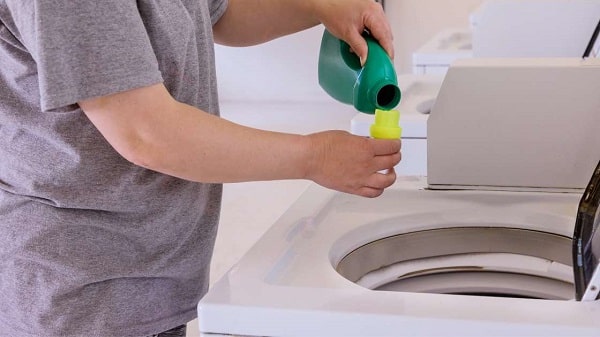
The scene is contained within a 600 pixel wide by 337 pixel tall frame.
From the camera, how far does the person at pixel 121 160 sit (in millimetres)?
Answer: 977

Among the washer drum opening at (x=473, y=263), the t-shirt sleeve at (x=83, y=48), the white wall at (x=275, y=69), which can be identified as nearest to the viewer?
the t-shirt sleeve at (x=83, y=48)

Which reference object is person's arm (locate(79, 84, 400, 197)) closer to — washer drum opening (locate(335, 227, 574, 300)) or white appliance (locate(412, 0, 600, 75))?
washer drum opening (locate(335, 227, 574, 300))

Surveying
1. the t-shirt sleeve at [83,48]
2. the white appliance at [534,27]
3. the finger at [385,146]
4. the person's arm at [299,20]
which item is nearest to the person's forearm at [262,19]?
the person's arm at [299,20]

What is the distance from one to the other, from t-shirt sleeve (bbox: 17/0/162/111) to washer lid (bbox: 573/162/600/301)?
592 mm

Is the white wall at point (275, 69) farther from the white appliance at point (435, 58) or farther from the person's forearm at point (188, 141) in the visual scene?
the person's forearm at point (188, 141)

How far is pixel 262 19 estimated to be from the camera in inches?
61.1

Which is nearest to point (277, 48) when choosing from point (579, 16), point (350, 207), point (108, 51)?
point (579, 16)

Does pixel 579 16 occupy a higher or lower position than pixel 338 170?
higher

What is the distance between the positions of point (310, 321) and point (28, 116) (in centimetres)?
49

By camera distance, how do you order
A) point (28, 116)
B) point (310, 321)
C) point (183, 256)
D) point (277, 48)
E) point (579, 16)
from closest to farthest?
1. point (310, 321)
2. point (28, 116)
3. point (183, 256)
4. point (579, 16)
5. point (277, 48)

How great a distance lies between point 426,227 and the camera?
1424 millimetres

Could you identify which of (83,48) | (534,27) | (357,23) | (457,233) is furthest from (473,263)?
(534,27)

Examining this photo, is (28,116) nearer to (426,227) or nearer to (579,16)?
(426,227)

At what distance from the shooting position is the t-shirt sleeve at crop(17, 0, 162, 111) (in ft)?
3.12
